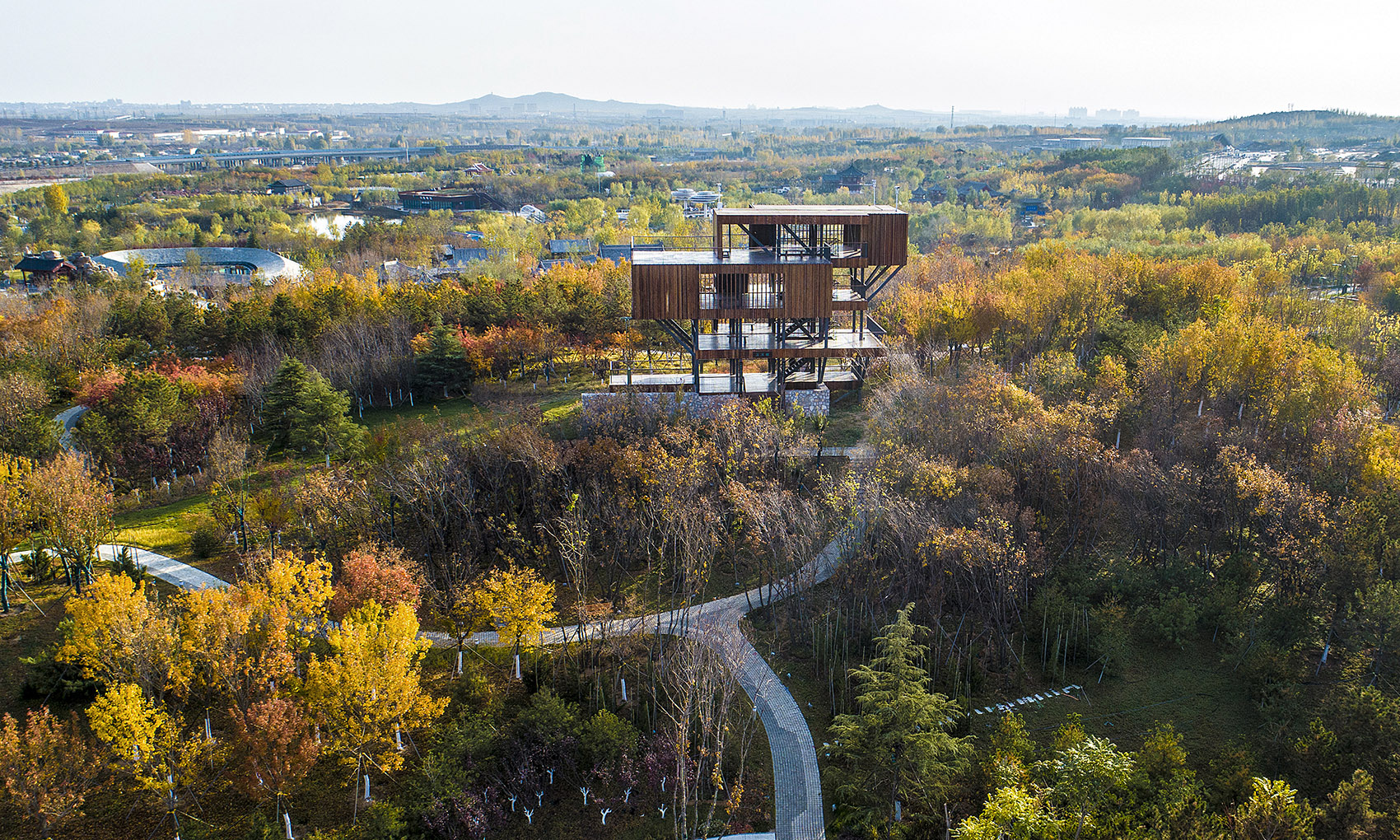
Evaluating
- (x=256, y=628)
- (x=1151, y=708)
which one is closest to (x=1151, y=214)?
(x=1151, y=708)

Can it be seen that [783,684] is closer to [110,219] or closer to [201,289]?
Result: [201,289]

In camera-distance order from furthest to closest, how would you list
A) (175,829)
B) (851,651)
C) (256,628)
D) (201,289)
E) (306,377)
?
(201,289)
(306,377)
(851,651)
(256,628)
(175,829)

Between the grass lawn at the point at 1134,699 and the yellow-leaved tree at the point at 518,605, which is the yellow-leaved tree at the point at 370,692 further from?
the grass lawn at the point at 1134,699

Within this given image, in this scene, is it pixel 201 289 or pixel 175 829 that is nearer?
pixel 175 829

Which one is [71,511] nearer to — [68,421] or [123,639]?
[123,639]

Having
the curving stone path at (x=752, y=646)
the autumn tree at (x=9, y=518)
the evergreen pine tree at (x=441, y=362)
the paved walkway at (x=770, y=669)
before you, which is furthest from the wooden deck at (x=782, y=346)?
the autumn tree at (x=9, y=518)

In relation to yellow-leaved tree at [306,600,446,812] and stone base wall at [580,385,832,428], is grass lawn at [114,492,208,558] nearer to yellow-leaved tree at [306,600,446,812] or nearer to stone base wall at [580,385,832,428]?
yellow-leaved tree at [306,600,446,812]
